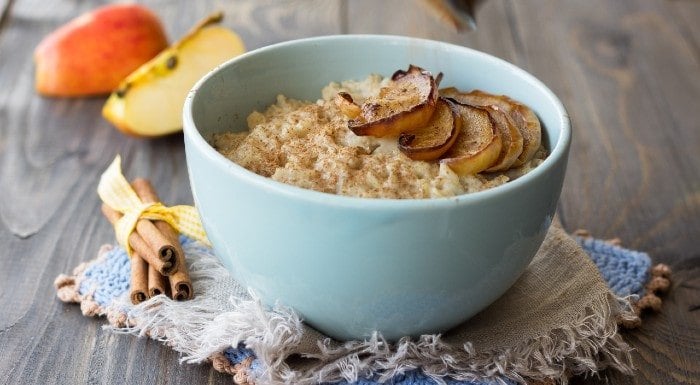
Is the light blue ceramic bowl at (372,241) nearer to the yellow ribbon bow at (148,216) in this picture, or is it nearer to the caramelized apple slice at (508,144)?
the caramelized apple slice at (508,144)

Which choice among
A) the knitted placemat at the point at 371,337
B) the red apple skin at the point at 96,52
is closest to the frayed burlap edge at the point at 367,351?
the knitted placemat at the point at 371,337

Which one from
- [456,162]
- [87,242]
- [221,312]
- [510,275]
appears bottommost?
[87,242]

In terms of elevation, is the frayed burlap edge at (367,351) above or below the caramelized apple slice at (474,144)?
below

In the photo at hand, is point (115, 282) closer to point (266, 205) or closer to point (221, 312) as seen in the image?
point (221, 312)

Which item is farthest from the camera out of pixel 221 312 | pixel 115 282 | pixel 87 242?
pixel 87 242

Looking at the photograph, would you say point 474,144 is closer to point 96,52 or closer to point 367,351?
point 367,351

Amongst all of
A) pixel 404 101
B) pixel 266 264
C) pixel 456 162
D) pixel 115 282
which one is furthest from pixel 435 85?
pixel 115 282

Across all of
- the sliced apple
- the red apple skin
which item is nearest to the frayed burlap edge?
the sliced apple

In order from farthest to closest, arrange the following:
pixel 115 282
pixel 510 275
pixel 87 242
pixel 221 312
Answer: pixel 87 242 < pixel 115 282 < pixel 221 312 < pixel 510 275
